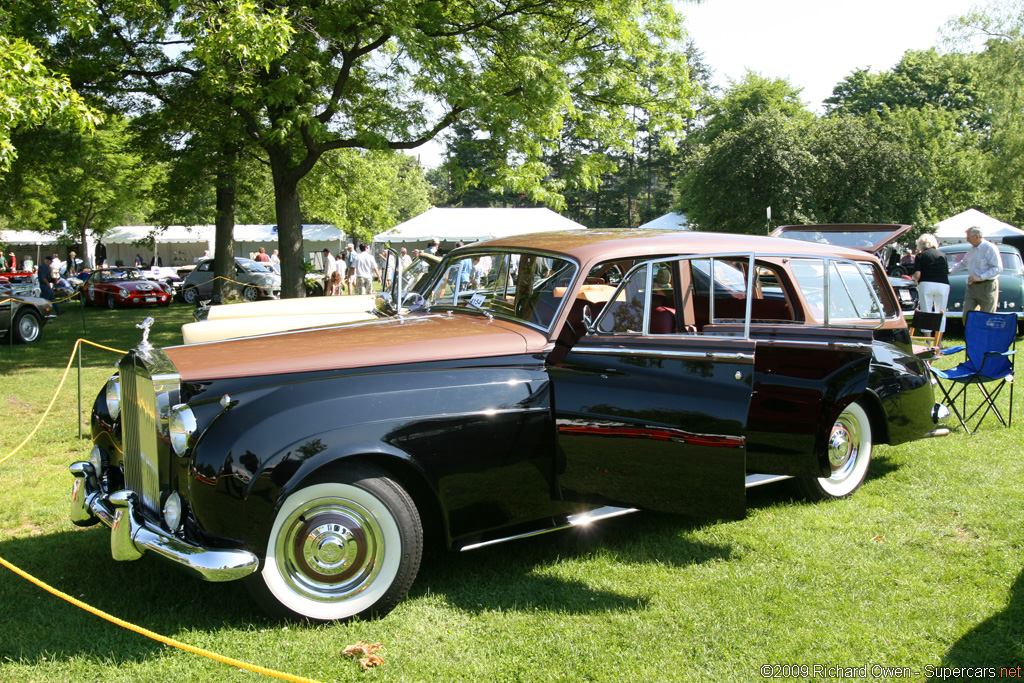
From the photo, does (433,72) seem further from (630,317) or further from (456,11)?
(630,317)

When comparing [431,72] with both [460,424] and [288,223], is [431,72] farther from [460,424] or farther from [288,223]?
[460,424]

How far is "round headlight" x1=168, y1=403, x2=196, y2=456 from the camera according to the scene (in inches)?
134

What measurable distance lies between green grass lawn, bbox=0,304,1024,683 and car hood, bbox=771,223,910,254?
405 centimetres

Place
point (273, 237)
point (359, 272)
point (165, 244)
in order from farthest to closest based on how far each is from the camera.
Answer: point (165, 244)
point (273, 237)
point (359, 272)

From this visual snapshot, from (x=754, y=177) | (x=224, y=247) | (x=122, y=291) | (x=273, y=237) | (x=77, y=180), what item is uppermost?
(x=754, y=177)

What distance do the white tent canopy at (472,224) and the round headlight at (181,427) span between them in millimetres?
25180

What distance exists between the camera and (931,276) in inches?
466

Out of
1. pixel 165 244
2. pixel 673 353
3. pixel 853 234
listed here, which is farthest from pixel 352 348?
pixel 165 244

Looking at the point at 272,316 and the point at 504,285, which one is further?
the point at 272,316

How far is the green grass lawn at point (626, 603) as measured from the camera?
3.35 metres

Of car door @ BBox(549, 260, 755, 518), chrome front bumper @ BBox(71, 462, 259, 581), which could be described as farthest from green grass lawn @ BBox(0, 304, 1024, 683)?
car door @ BBox(549, 260, 755, 518)

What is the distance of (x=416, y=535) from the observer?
373 centimetres

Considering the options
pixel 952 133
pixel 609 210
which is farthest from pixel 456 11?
pixel 609 210

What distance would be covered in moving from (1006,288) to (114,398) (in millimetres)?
14258
